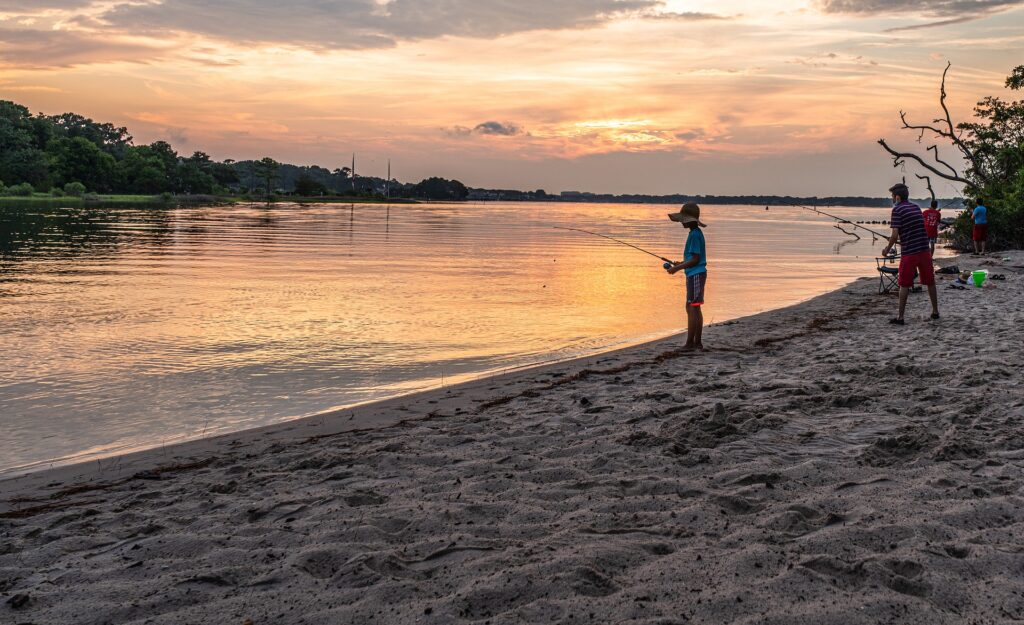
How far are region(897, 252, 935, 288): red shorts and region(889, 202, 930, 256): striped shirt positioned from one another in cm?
9

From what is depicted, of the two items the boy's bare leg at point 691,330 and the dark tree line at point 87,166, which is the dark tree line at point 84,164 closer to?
the dark tree line at point 87,166

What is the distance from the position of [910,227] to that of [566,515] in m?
10.6

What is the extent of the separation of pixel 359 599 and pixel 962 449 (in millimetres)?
4365

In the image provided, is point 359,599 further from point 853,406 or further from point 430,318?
point 430,318

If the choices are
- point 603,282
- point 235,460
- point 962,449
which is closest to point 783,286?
point 603,282

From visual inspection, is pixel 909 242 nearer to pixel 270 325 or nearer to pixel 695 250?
pixel 695 250

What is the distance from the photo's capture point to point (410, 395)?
789cm

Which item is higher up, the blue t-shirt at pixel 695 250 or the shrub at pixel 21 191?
the shrub at pixel 21 191

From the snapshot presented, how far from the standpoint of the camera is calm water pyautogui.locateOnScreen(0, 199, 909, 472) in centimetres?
747

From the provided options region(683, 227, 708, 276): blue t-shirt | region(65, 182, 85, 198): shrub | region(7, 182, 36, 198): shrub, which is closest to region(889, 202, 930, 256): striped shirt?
region(683, 227, 708, 276): blue t-shirt

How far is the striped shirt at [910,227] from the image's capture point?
1198cm

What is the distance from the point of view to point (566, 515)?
4.16 meters

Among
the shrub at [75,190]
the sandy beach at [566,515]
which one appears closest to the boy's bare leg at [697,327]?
the sandy beach at [566,515]

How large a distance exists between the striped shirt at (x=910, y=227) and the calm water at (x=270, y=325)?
12.0 feet
